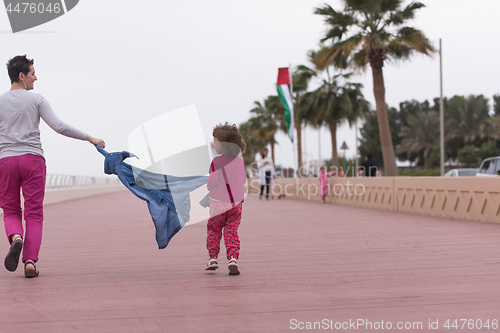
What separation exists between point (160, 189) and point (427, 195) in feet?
29.9

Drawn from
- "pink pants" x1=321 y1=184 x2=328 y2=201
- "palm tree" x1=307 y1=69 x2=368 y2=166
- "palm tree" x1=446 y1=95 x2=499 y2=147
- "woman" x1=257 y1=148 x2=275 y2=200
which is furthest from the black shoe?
"palm tree" x1=446 y1=95 x2=499 y2=147

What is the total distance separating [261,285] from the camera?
493cm

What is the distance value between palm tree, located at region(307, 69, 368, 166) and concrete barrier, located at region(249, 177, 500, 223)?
16010 millimetres

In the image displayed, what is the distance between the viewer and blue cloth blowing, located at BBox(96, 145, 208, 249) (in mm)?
5586

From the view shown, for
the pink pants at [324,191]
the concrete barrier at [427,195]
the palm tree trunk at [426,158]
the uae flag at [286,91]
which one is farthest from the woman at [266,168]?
the palm tree trunk at [426,158]

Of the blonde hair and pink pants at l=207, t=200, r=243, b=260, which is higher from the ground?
the blonde hair

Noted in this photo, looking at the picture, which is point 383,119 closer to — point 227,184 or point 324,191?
point 324,191

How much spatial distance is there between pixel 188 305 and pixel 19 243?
2010mm

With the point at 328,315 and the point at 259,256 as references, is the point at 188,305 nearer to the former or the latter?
the point at 328,315

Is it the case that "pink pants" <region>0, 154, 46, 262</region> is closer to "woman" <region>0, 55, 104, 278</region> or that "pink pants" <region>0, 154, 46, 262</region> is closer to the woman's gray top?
"woman" <region>0, 55, 104, 278</region>

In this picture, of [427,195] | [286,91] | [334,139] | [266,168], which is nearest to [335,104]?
[334,139]

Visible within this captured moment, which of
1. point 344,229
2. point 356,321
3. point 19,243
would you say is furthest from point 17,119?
point 344,229

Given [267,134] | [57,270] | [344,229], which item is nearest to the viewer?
[57,270]

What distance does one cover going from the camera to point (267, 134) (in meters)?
57.3
